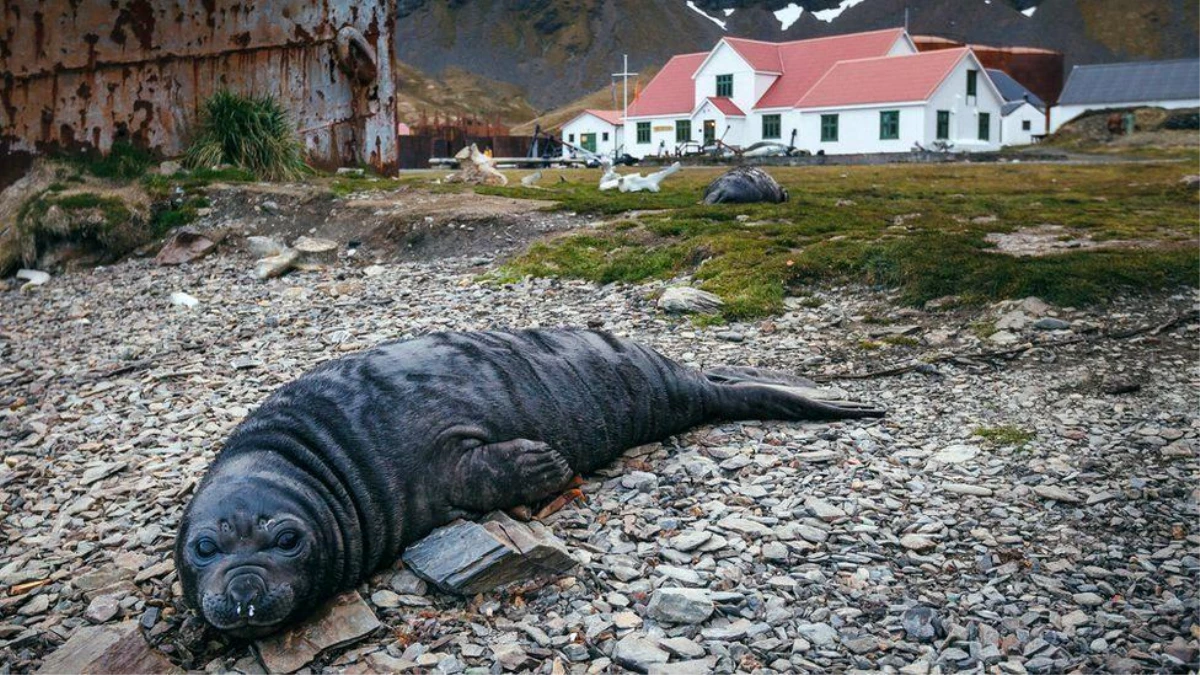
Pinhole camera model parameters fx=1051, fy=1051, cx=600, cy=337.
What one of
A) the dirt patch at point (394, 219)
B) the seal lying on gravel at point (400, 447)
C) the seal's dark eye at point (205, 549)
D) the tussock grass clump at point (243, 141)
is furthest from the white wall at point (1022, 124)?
the seal's dark eye at point (205, 549)

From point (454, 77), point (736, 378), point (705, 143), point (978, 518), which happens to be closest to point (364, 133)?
point (736, 378)

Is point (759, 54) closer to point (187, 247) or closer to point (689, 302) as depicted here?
point (187, 247)

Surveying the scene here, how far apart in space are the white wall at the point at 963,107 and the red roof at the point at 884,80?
480mm

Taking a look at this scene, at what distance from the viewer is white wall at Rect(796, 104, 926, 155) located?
134 ft

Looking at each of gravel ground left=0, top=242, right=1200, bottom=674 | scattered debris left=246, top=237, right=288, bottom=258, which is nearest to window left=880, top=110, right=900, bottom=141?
scattered debris left=246, top=237, right=288, bottom=258

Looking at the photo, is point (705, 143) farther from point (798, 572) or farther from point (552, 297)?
point (798, 572)

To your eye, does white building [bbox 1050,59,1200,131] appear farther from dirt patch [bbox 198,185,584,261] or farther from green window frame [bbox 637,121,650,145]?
dirt patch [bbox 198,185,584,261]

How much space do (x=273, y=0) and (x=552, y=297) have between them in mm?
8150

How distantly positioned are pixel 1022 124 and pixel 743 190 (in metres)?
52.6

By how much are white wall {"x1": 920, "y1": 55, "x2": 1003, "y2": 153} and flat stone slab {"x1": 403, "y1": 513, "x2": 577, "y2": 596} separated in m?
39.4

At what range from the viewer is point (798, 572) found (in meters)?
3.92

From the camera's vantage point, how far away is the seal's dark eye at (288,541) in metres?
3.60

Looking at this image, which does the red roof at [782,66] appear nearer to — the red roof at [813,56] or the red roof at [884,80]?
the red roof at [813,56]

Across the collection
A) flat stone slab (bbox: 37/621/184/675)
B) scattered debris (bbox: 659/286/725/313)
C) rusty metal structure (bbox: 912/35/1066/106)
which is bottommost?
flat stone slab (bbox: 37/621/184/675)
